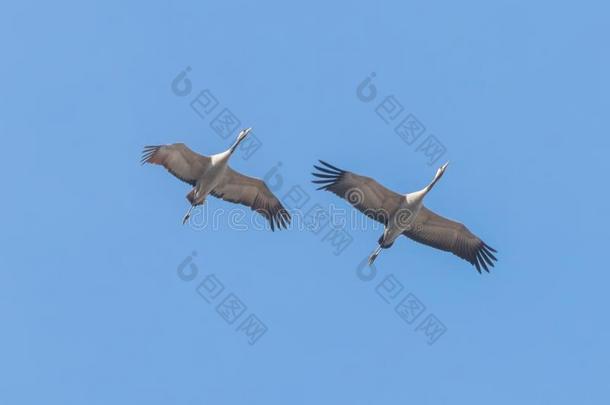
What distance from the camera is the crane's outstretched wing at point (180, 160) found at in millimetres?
31391

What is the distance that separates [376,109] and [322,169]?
262cm

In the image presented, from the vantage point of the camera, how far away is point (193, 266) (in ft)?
109

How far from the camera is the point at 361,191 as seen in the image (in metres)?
30.8

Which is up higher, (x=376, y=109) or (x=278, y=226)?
(x=376, y=109)

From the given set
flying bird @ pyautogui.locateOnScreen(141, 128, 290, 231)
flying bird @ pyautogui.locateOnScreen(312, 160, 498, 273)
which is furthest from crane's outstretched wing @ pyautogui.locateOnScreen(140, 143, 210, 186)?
flying bird @ pyautogui.locateOnScreen(312, 160, 498, 273)

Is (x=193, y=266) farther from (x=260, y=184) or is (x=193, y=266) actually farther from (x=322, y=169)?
(x=322, y=169)

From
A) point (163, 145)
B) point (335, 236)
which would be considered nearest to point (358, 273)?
point (335, 236)

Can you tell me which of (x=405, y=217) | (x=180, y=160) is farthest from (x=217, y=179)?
(x=405, y=217)

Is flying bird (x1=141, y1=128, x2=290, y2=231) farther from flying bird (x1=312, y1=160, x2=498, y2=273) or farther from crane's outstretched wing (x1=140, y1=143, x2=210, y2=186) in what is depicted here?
flying bird (x1=312, y1=160, x2=498, y2=273)

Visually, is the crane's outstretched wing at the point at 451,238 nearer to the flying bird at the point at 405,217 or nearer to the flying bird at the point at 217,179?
the flying bird at the point at 405,217

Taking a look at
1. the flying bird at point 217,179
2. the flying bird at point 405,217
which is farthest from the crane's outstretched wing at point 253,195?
the flying bird at point 405,217

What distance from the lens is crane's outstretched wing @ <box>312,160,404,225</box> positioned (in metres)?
30.6

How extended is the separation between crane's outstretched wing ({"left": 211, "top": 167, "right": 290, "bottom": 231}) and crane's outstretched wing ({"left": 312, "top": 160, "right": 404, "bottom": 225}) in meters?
2.95

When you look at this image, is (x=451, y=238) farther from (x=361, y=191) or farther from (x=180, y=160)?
(x=180, y=160)
